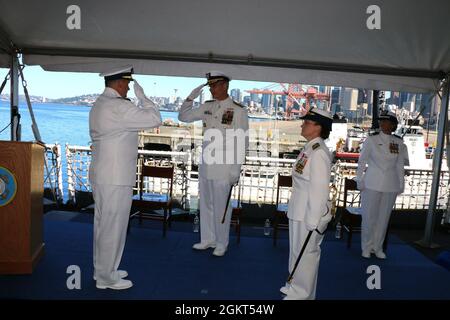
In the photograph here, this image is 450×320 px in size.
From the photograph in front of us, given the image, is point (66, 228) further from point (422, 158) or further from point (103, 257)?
point (422, 158)

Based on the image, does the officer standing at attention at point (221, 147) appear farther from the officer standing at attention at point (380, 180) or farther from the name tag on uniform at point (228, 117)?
the officer standing at attention at point (380, 180)

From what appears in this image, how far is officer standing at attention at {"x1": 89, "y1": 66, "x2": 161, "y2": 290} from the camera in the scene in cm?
296

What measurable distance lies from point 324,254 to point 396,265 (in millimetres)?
776

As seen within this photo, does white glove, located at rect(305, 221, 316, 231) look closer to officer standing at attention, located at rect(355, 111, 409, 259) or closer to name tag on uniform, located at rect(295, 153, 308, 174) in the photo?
name tag on uniform, located at rect(295, 153, 308, 174)

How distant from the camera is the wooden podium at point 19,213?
3.21 meters

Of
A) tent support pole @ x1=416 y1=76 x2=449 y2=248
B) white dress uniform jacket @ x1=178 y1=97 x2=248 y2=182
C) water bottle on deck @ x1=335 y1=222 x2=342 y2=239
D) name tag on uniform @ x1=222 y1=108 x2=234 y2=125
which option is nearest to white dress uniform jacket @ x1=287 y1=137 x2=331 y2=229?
white dress uniform jacket @ x1=178 y1=97 x2=248 y2=182

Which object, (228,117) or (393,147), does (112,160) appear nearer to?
(228,117)

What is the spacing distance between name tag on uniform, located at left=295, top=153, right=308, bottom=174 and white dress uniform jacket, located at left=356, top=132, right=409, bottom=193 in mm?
1916

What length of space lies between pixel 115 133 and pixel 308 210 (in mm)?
1612

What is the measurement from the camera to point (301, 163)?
9.12 ft

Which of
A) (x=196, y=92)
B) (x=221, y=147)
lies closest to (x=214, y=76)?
(x=196, y=92)

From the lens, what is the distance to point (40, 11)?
3775mm

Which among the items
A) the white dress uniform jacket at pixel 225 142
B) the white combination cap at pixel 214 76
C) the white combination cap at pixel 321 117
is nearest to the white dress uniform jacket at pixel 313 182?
the white combination cap at pixel 321 117

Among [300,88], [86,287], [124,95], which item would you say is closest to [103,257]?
[86,287]
